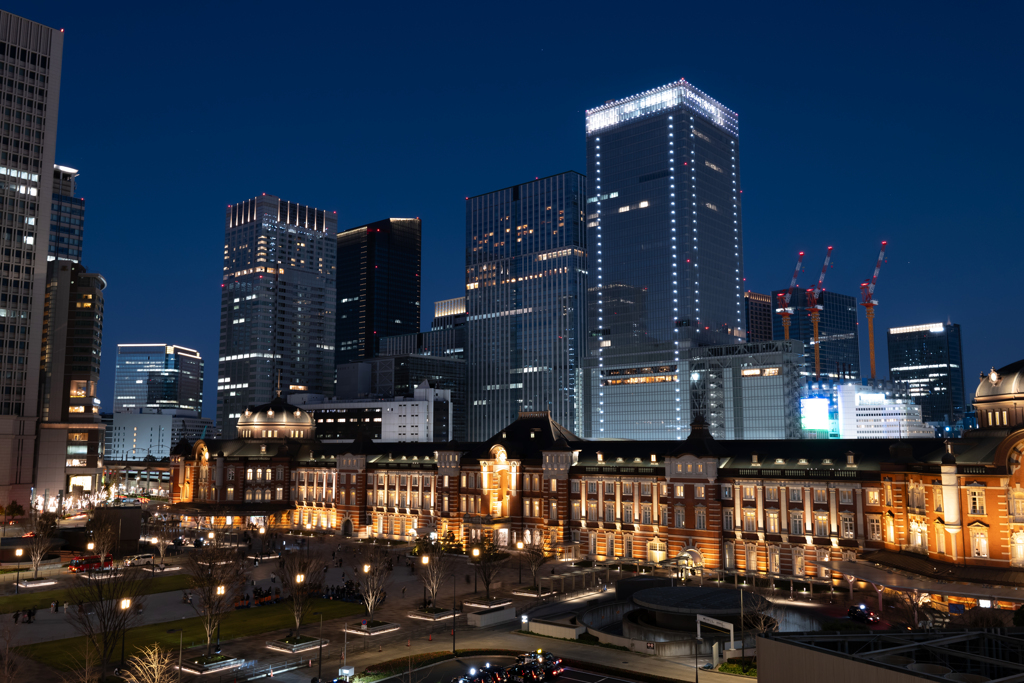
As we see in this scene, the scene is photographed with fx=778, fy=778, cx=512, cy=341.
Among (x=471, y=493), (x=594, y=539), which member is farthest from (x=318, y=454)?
(x=594, y=539)

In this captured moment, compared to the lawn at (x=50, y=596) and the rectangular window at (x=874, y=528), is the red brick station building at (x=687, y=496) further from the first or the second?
the lawn at (x=50, y=596)

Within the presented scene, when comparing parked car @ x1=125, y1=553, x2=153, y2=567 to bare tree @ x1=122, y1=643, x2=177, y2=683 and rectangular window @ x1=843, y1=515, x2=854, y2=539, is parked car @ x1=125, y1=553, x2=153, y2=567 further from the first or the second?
rectangular window @ x1=843, y1=515, x2=854, y2=539

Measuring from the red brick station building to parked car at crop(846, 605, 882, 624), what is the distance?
8748 millimetres

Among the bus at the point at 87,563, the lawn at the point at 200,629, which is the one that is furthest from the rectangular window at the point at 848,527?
the bus at the point at 87,563

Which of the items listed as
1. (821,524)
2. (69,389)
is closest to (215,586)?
(821,524)

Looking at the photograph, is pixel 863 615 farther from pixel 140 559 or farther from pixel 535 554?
pixel 140 559

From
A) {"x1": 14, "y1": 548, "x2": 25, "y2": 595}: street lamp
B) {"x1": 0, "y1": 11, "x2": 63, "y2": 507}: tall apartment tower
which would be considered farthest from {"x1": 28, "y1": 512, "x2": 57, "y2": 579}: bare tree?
{"x1": 0, "y1": 11, "x2": 63, "y2": 507}: tall apartment tower

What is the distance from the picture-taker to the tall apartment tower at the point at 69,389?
16162cm

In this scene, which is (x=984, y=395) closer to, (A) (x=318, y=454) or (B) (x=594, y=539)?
(B) (x=594, y=539)

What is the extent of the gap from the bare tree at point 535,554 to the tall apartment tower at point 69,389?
348ft

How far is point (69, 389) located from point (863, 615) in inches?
7103

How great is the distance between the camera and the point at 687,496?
3688 inches

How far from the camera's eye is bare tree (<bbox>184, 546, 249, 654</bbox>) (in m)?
56.5

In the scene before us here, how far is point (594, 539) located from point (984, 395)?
48353mm
